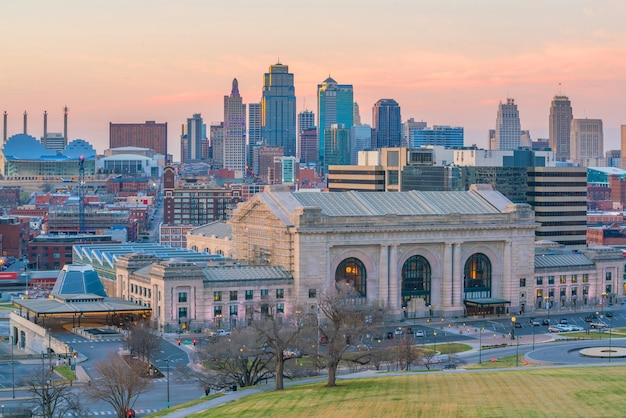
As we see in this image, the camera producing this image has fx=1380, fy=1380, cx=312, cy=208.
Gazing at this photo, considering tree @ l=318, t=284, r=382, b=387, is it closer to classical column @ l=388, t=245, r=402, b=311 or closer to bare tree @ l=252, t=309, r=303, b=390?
bare tree @ l=252, t=309, r=303, b=390

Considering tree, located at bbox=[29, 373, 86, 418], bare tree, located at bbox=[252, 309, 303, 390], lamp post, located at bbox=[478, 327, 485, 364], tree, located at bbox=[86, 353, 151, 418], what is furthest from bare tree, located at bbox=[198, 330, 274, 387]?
lamp post, located at bbox=[478, 327, 485, 364]

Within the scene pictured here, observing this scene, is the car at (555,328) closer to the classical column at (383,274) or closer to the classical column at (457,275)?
the classical column at (457,275)

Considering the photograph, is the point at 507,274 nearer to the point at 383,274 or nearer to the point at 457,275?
the point at 457,275

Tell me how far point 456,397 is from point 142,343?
45.8 metres

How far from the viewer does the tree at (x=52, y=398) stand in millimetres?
111625

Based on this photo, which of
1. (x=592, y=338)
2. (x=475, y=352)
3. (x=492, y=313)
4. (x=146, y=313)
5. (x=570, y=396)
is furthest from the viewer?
(x=492, y=313)

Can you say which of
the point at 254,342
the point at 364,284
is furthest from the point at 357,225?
the point at 254,342

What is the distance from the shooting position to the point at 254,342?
414 feet

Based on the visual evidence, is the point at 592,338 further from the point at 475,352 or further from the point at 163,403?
the point at 163,403

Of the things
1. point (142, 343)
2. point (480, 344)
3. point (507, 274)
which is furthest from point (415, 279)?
point (142, 343)

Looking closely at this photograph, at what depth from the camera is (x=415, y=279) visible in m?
189

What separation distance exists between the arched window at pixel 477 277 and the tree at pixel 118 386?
80138 millimetres

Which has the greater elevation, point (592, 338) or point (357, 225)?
point (357, 225)

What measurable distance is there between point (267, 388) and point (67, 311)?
57.1 m
